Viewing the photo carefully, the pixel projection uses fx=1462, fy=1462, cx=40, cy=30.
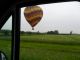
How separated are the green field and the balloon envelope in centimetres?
18

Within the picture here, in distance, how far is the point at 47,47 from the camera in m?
17.1

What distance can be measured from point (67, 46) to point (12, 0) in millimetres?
905

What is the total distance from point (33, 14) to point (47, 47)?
0.49 meters

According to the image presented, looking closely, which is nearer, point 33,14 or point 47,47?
point 47,47

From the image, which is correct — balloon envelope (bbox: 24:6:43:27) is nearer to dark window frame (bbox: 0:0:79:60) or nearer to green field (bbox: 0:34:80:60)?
dark window frame (bbox: 0:0:79:60)

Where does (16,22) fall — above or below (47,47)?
above

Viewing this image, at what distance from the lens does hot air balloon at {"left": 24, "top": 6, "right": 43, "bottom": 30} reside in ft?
56.2

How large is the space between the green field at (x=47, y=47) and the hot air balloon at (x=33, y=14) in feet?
0.58

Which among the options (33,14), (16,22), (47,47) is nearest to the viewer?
(47,47)

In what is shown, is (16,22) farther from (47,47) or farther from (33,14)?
(47,47)

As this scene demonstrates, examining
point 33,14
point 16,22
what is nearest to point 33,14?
point 33,14

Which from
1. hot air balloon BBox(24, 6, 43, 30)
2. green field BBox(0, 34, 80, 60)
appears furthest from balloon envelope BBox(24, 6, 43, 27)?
green field BBox(0, 34, 80, 60)

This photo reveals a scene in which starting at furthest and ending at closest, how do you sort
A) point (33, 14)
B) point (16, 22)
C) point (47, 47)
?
point (33, 14), point (16, 22), point (47, 47)

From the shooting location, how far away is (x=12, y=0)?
17344mm
